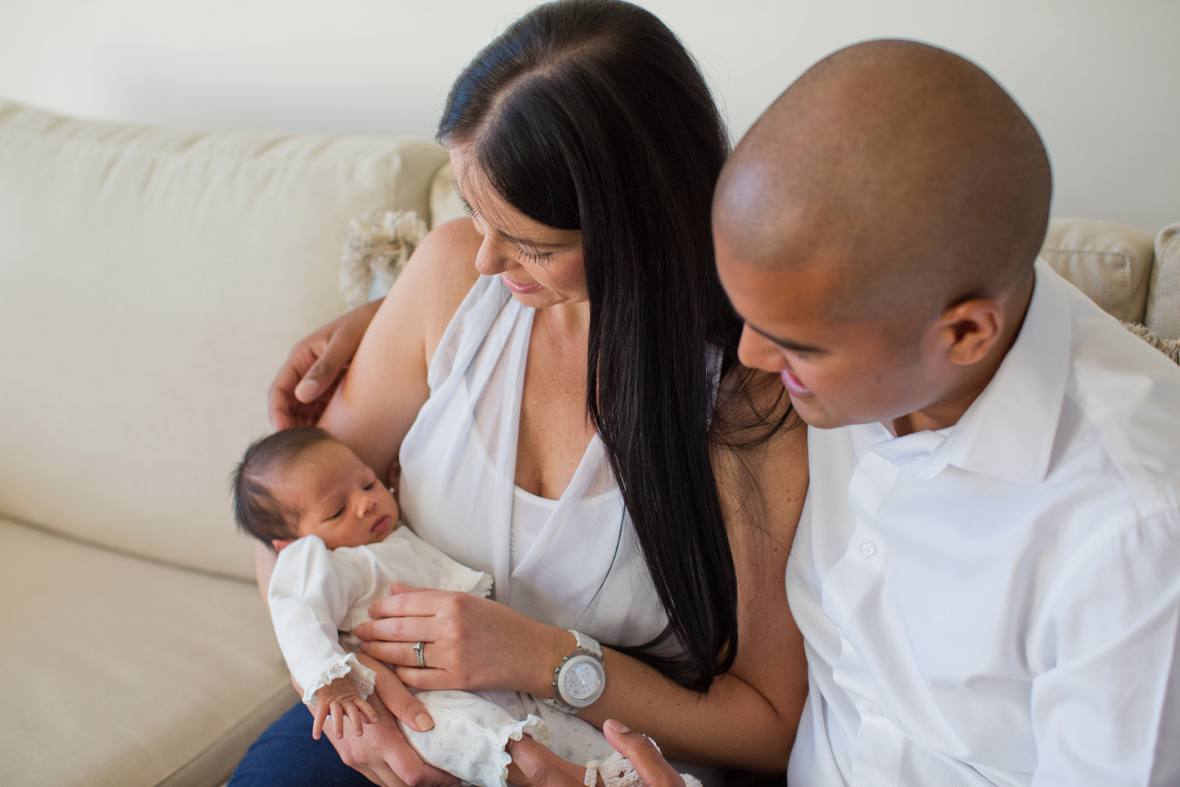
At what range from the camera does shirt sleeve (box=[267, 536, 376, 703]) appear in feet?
4.01

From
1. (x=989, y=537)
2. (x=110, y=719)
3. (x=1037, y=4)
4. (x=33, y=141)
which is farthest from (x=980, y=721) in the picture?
(x=33, y=141)

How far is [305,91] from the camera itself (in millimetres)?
2174

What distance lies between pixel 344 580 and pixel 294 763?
24 centimetres

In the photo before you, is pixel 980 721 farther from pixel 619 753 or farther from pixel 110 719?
pixel 110 719

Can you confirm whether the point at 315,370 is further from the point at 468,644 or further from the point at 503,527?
the point at 468,644

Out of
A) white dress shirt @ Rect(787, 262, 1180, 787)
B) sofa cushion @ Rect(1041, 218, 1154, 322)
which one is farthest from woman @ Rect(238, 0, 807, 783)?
sofa cushion @ Rect(1041, 218, 1154, 322)

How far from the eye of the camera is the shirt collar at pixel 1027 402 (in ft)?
2.91

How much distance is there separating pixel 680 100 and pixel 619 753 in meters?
0.72

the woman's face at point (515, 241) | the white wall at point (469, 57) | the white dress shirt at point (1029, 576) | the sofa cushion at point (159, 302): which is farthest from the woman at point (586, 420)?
the white wall at point (469, 57)

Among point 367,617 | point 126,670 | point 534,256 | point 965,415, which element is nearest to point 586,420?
point 534,256

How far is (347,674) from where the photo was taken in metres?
1.24

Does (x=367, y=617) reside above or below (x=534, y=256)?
below

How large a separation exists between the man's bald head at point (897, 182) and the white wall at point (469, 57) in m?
0.81

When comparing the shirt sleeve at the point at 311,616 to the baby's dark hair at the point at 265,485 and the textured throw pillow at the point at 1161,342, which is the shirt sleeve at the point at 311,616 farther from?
the textured throw pillow at the point at 1161,342
